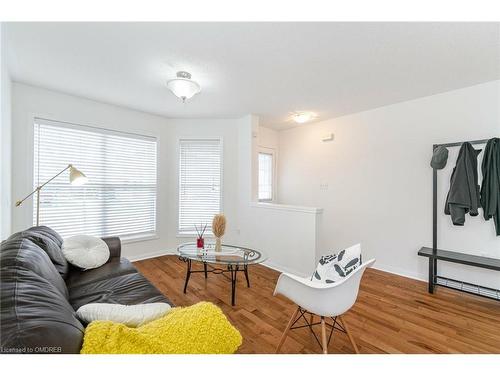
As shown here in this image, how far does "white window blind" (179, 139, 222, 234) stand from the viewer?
4.18 metres

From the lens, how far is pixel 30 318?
767 millimetres

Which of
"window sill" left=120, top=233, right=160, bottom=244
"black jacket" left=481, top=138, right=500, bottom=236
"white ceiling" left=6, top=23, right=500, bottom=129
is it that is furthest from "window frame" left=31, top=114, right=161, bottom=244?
"black jacket" left=481, top=138, right=500, bottom=236

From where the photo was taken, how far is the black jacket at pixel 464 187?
2.45 meters

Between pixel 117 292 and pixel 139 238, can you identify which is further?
pixel 139 238

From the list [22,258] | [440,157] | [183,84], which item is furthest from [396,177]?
[22,258]

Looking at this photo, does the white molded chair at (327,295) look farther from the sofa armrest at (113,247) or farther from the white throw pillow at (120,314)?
the sofa armrest at (113,247)

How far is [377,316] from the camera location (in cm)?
215

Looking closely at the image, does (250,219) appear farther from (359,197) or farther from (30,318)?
(30,318)

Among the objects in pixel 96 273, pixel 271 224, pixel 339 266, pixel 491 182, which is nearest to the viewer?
pixel 339 266

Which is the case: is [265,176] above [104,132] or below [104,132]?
below

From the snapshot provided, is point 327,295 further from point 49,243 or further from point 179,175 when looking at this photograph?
point 179,175

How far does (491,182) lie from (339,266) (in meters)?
2.08

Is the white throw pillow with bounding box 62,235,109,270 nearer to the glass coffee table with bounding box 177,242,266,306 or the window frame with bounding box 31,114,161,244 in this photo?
the glass coffee table with bounding box 177,242,266,306
